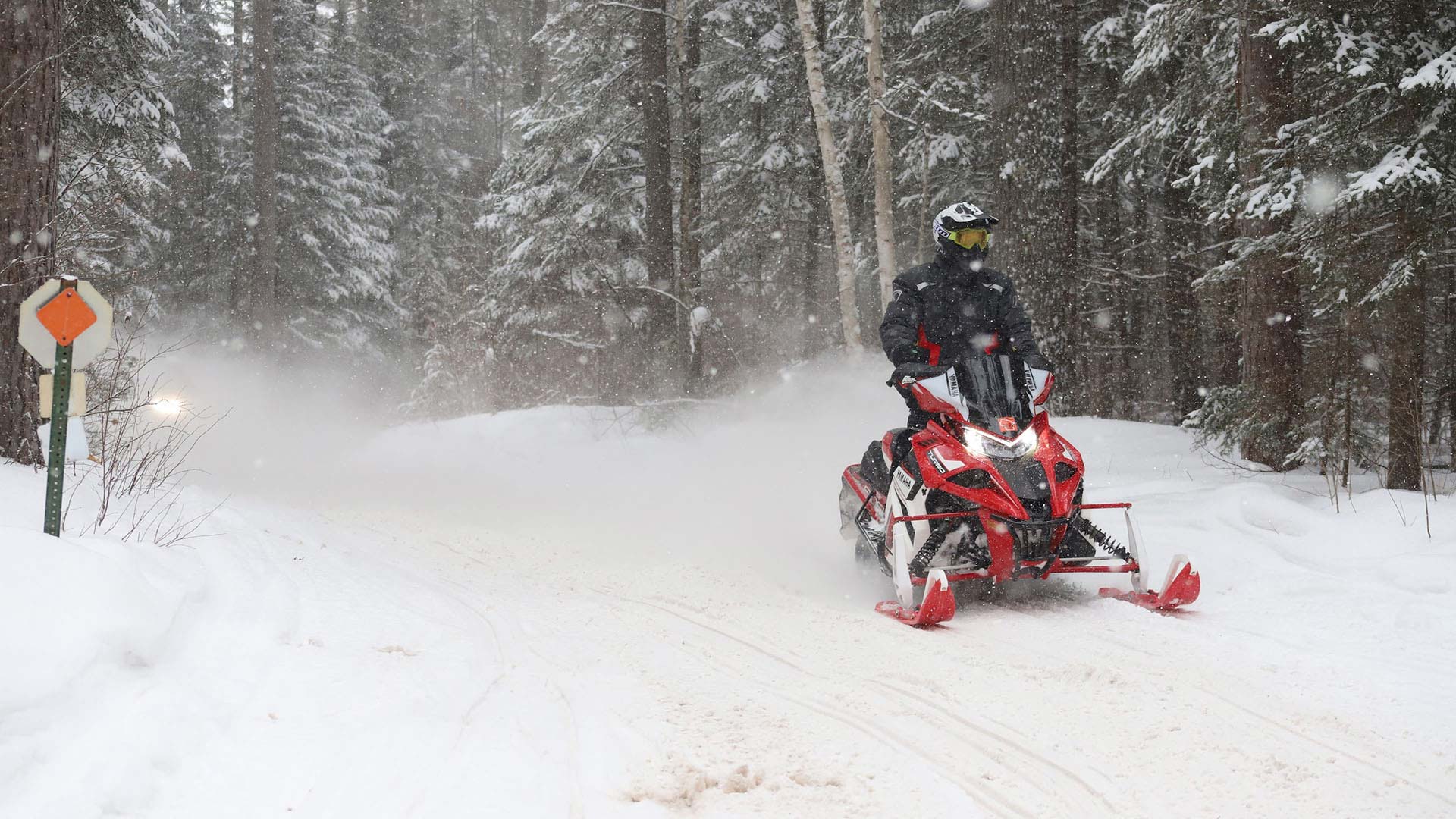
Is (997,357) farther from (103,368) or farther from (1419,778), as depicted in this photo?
(103,368)

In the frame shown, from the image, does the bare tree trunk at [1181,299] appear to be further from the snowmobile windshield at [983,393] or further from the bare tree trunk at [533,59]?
the bare tree trunk at [533,59]

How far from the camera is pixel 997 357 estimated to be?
18.2 feet

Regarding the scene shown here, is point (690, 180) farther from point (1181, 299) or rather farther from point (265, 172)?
point (265, 172)

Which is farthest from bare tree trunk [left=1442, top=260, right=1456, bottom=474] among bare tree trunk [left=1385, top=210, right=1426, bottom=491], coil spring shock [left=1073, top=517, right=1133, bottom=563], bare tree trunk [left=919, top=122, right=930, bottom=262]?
bare tree trunk [left=919, top=122, right=930, bottom=262]

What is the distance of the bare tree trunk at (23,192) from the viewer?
6941mm

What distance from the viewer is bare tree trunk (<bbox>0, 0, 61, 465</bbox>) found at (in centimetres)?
694

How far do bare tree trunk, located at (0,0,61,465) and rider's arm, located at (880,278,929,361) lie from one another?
19.7 ft

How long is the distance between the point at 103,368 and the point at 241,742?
870cm

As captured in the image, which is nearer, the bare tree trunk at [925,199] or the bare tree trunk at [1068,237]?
the bare tree trunk at [1068,237]

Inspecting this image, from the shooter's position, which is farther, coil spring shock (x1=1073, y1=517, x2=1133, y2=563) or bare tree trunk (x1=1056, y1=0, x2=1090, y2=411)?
bare tree trunk (x1=1056, y1=0, x2=1090, y2=411)

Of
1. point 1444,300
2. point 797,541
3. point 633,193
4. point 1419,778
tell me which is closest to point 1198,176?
point 1444,300

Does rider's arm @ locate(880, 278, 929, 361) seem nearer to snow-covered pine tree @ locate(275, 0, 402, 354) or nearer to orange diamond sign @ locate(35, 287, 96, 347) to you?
orange diamond sign @ locate(35, 287, 96, 347)

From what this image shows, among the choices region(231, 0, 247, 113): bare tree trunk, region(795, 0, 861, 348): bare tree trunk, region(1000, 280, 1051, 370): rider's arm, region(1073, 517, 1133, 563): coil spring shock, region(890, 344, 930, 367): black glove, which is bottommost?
region(1073, 517, 1133, 563): coil spring shock

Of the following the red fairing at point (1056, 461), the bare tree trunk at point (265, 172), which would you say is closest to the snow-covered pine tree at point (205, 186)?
the bare tree trunk at point (265, 172)
